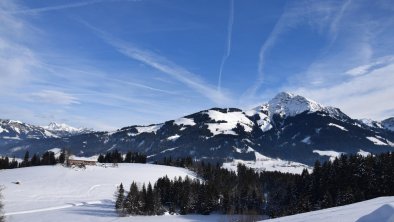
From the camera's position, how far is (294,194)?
16988 centimetres

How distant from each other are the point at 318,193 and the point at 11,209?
103434mm

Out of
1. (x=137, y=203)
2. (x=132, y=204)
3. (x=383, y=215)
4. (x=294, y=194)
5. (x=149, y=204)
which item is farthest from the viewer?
(x=294, y=194)

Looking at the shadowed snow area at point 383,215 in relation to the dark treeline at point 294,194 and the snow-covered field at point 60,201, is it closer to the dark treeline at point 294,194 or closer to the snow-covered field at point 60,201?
the snow-covered field at point 60,201

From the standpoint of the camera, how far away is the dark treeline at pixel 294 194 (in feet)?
417

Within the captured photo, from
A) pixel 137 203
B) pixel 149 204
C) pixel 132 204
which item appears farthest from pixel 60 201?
pixel 149 204

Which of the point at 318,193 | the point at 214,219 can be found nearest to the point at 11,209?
the point at 214,219

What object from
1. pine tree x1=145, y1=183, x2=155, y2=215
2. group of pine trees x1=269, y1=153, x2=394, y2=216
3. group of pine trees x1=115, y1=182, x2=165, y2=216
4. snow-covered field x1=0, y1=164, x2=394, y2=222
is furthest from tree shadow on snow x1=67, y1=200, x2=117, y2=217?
group of pine trees x1=269, y1=153, x2=394, y2=216

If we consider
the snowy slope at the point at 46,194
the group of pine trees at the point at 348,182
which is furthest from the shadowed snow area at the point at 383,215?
the snowy slope at the point at 46,194

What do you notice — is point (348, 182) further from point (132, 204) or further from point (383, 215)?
point (383, 215)

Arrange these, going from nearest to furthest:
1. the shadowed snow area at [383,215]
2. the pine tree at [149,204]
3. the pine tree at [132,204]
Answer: the shadowed snow area at [383,215] < the pine tree at [132,204] < the pine tree at [149,204]

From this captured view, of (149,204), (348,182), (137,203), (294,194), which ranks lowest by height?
(149,204)

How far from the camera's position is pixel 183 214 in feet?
498

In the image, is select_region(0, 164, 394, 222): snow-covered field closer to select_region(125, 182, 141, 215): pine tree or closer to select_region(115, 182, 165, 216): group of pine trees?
select_region(115, 182, 165, 216): group of pine trees

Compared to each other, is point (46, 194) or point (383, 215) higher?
point (383, 215)
